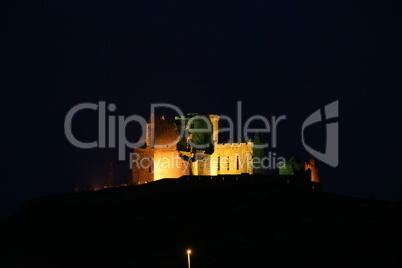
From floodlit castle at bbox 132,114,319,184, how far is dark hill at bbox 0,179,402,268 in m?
15.8

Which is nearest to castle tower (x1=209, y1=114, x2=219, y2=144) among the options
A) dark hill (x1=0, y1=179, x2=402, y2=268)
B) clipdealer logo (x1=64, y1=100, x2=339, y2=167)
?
clipdealer logo (x1=64, y1=100, x2=339, y2=167)

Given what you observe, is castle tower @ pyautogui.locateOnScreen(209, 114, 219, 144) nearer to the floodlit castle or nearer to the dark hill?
the floodlit castle

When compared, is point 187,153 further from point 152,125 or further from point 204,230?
point 204,230

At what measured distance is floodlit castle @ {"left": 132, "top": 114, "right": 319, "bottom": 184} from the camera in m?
46.2

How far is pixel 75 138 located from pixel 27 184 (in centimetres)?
1703

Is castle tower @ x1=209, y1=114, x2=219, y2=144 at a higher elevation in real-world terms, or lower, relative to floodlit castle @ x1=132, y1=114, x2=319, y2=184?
higher

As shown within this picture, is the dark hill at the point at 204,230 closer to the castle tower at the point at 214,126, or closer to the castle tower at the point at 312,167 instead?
the castle tower at the point at 312,167

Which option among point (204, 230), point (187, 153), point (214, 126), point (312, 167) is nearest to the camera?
point (204, 230)

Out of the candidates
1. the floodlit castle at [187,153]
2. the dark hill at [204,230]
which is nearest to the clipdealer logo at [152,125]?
the floodlit castle at [187,153]

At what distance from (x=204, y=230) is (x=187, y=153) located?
2620 cm

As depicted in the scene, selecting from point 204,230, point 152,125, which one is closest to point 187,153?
point 152,125

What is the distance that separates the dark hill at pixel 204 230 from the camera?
1806cm

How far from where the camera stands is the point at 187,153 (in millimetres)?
47438

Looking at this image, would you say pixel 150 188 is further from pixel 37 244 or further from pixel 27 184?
pixel 27 184
